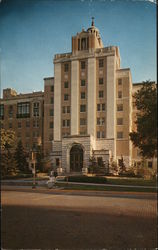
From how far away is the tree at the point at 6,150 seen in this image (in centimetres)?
224

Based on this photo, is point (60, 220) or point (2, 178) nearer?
point (60, 220)

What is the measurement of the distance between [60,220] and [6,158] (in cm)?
81

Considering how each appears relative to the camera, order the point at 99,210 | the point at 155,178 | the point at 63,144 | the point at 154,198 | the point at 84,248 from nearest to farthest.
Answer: the point at 84,248 → the point at 154,198 → the point at 155,178 → the point at 99,210 → the point at 63,144

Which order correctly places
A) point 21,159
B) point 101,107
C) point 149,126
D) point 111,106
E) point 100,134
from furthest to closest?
point 100,134 → point 101,107 → point 111,106 → point 21,159 → point 149,126


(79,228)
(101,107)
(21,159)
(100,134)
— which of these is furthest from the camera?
(100,134)

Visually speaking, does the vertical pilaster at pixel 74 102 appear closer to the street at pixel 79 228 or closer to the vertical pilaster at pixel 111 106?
the vertical pilaster at pixel 111 106

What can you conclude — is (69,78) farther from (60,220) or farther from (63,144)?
(60,220)

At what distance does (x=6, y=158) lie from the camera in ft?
7.53

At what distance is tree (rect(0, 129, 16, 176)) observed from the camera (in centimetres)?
224

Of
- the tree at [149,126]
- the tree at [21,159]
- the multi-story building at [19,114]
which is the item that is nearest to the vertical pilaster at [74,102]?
the tree at [149,126]

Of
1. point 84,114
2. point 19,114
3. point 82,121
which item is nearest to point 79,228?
point 19,114

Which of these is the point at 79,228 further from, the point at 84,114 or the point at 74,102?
→ the point at 84,114

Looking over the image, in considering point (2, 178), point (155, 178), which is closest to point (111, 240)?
point (155, 178)

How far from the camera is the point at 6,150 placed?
8.20 ft
